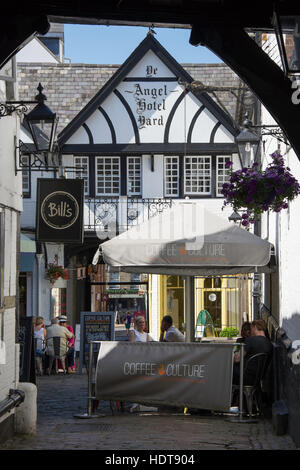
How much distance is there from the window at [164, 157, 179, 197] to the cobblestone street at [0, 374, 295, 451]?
15243 mm

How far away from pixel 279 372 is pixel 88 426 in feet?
8.07

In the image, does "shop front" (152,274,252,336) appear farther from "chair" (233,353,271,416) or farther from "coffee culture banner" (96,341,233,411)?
"coffee culture banner" (96,341,233,411)

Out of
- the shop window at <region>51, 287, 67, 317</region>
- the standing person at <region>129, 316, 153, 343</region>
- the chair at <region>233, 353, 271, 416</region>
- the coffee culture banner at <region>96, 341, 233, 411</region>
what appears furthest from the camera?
the shop window at <region>51, 287, 67, 317</region>

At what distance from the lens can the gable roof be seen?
27.4m

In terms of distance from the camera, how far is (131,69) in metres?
27.6

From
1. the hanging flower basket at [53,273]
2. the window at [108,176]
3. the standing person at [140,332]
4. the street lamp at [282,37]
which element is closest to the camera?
the street lamp at [282,37]

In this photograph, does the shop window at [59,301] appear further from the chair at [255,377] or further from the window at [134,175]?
the chair at [255,377]

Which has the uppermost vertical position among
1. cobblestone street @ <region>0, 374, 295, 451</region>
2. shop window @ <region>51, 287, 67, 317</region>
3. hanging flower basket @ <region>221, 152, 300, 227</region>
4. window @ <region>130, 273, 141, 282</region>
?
hanging flower basket @ <region>221, 152, 300, 227</region>

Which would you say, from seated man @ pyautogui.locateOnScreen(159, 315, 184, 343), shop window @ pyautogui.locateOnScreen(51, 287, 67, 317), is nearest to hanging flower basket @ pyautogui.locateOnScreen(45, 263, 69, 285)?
shop window @ pyautogui.locateOnScreen(51, 287, 67, 317)

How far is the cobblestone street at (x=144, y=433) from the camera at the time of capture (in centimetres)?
948

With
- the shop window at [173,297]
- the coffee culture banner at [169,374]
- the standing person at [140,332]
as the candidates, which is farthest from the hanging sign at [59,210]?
the shop window at [173,297]

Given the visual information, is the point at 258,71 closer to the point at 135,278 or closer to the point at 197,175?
the point at 197,175

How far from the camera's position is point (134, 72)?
1089 inches

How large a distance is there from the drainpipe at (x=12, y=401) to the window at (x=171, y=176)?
1801 cm
